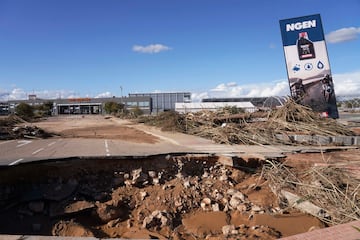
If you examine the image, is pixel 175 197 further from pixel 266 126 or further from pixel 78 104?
pixel 78 104

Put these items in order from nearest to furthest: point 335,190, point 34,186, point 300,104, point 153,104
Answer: point 335,190, point 34,186, point 300,104, point 153,104

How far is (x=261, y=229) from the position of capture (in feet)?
22.0

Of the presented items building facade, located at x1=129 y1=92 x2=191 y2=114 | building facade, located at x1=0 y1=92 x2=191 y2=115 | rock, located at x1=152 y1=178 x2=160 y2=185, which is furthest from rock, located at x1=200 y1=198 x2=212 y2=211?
building facade, located at x1=0 y1=92 x2=191 y2=115

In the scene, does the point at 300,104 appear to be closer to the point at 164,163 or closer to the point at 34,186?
the point at 164,163

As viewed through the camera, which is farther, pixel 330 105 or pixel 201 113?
pixel 201 113

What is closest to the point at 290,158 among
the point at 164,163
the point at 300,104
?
the point at 164,163

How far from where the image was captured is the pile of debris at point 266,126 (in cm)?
1535

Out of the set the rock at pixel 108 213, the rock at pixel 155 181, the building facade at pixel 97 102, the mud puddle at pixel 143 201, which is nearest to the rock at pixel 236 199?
the mud puddle at pixel 143 201

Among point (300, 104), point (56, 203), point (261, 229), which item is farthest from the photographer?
point (300, 104)

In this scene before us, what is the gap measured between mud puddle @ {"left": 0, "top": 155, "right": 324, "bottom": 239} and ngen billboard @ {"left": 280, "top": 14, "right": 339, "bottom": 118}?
36.4ft

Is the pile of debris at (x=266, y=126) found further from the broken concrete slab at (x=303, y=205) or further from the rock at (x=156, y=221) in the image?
the rock at (x=156, y=221)

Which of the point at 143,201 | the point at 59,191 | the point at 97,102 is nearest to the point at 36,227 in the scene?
the point at 59,191

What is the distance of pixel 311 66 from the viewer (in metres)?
19.9

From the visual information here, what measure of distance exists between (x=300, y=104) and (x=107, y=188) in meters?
14.2
